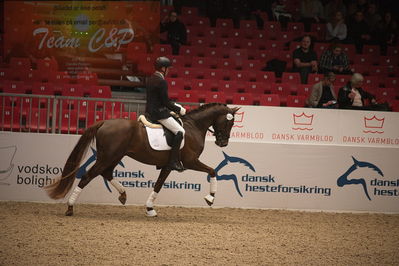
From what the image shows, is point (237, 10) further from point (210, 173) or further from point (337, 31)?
point (210, 173)

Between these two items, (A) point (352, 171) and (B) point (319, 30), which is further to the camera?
(B) point (319, 30)

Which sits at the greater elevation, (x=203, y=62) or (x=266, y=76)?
(x=203, y=62)

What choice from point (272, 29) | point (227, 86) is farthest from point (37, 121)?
point (272, 29)

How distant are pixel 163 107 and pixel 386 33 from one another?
1000 cm

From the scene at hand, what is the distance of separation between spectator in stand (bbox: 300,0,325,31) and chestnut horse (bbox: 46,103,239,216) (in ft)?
28.0

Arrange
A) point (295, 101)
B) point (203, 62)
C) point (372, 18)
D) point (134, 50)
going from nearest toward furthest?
point (295, 101)
point (134, 50)
point (203, 62)
point (372, 18)

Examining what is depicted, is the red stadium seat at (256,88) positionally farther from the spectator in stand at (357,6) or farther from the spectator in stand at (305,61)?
the spectator in stand at (357,6)

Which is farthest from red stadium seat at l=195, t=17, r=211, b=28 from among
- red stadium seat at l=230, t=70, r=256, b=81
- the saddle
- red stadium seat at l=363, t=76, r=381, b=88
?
the saddle

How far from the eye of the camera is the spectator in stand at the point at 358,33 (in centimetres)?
1762

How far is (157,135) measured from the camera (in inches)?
404

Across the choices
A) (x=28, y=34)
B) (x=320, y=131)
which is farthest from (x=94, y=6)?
(x=320, y=131)

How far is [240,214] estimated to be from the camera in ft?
37.0

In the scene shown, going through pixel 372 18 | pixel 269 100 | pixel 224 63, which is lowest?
pixel 269 100

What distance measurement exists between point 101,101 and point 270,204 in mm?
3668
